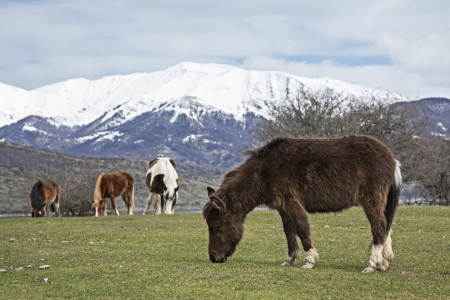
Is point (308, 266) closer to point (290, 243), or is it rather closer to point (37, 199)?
point (290, 243)

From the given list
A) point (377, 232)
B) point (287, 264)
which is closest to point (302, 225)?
point (287, 264)

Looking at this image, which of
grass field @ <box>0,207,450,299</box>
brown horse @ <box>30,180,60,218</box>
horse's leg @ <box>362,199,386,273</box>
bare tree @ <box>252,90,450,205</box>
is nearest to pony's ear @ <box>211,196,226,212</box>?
grass field @ <box>0,207,450,299</box>

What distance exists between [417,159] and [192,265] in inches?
1129

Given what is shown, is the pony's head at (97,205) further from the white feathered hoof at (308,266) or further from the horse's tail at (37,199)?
the white feathered hoof at (308,266)

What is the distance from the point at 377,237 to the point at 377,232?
0.33 feet

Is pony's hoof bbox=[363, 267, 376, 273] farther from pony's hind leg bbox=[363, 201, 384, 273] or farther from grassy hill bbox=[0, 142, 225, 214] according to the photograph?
grassy hill bbox=[0, 142, 225, 214]

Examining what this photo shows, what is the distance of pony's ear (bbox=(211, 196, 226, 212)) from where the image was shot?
8.88 metres

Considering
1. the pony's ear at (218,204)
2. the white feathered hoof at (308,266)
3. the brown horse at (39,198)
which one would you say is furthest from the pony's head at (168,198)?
the white feathered hoof at (308,266)

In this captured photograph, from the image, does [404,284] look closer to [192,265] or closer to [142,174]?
[192,265]

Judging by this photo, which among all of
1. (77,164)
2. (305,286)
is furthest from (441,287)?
(77,164)

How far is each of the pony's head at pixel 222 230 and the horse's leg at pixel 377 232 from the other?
2.52 meters

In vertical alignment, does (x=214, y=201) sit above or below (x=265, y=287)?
above

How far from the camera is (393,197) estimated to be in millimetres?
8898

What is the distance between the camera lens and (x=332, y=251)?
10961 mm
